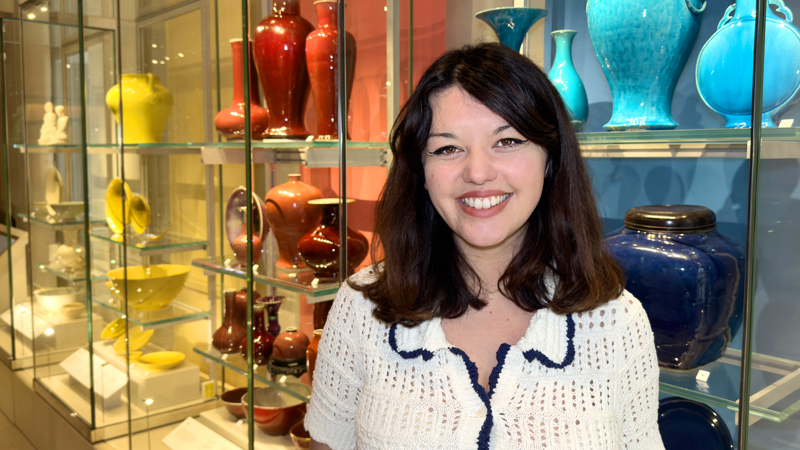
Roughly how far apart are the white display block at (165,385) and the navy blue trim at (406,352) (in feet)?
5.15

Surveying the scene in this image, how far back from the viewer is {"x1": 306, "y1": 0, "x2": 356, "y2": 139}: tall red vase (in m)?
1.65

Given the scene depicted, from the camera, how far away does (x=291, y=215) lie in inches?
69.0

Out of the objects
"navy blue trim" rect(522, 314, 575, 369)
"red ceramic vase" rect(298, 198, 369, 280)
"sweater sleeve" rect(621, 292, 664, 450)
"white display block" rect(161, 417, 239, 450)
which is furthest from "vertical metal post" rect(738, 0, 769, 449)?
"white display block" rect(161, 417, 239, 450)

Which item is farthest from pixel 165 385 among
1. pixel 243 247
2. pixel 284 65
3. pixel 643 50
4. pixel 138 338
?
pixel 643 50

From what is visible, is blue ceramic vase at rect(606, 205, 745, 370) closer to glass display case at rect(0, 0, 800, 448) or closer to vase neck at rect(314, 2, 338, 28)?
glass display case at rect(0, 0, 800, 448)

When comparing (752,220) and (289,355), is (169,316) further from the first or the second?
(752,220)

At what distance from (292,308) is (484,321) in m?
1.07

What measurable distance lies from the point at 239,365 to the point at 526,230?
50.6 inches

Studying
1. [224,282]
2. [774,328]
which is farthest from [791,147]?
[224,282]

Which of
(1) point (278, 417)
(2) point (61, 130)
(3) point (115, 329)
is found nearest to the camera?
(1) point (278, 417)

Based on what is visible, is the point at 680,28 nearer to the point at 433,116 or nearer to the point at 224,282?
the point at 433,116

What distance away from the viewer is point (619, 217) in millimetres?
1492

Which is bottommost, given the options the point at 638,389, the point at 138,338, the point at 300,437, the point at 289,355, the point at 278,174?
the point at 300,437

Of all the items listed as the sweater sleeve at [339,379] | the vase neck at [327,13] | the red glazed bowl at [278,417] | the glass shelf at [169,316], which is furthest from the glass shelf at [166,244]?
the sweater sleeve at [339,379]
